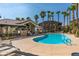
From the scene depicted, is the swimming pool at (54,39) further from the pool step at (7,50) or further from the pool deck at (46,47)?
the pool step at (7,50)

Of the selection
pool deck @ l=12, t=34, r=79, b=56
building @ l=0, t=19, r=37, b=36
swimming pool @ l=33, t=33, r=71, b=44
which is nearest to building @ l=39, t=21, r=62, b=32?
swimming pool @ l=33, t=33, r=71, b=44

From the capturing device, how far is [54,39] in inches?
261

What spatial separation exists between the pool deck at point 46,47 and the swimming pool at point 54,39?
0.12 metres

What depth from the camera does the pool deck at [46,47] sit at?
6.24 m

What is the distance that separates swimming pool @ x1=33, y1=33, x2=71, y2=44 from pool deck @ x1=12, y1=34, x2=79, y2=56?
0.12m

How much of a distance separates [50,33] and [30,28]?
1.74 feet

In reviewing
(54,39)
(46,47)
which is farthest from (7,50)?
(54,39)

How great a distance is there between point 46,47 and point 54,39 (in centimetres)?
37

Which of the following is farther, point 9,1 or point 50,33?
point 50,33

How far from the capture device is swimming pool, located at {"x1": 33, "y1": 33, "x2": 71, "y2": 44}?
6.48m

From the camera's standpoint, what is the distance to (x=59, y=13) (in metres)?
6.52

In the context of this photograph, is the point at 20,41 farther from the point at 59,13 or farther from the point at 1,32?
the point at 59,13

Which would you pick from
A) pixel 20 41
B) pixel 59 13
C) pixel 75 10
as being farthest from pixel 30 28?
pixel 75 10

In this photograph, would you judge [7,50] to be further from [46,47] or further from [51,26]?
[51,26]
